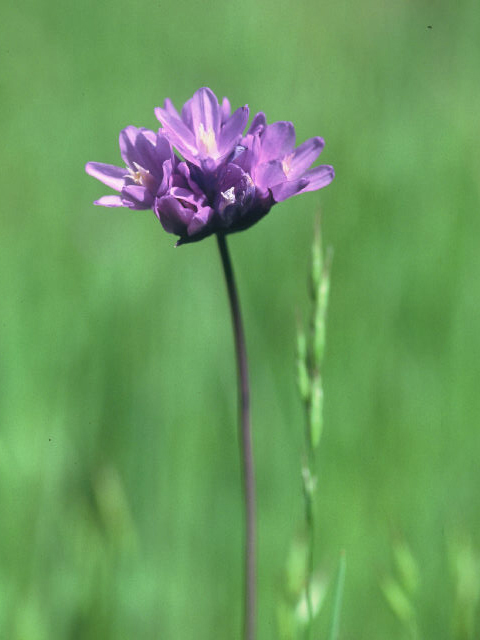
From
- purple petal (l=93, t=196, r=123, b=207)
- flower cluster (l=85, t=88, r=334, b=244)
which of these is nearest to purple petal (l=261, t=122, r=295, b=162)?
flower cluster (l=85, t=88, r=334, b=244)

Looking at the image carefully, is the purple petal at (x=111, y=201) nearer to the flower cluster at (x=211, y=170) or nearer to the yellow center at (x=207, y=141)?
the flower cluster at (x=211, y=170)

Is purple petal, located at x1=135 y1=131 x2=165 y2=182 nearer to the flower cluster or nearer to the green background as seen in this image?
the flower cluster

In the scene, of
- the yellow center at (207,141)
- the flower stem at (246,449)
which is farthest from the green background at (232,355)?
the yellow center at (207,141)

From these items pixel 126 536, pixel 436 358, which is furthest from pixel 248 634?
pixel 436 358

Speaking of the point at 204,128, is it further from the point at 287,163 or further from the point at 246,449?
the point at 246,449

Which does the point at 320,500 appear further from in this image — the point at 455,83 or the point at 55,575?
the point at 455,83

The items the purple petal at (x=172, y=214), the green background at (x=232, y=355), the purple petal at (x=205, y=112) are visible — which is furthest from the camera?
the green background at (x=232, y=355)

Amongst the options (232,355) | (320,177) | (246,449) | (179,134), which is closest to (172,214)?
(179,134)
